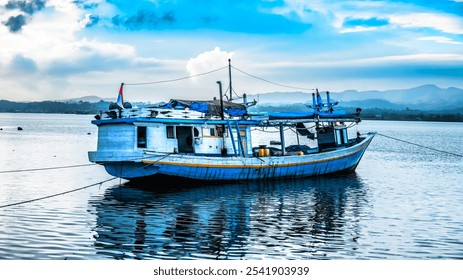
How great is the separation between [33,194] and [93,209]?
629 centimetres

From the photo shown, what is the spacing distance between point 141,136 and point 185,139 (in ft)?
11.2

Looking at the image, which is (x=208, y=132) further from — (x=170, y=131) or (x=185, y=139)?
(x=170, y=131)

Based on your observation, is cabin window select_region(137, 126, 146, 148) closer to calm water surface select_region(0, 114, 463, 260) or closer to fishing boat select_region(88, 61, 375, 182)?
fishing boat select_region(88, 61, 375, 182)

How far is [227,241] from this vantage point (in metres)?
20.6

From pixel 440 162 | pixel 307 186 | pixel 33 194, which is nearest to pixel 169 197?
pixel 33 194

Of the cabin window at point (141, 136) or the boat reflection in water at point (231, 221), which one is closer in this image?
the boat reflection in water at point (231, 221)

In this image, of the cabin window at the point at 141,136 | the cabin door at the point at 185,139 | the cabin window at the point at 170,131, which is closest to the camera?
the cabin window at the point at 141,136

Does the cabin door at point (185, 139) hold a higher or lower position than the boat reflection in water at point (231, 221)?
higher

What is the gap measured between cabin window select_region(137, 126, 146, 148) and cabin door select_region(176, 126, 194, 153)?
2736 mm

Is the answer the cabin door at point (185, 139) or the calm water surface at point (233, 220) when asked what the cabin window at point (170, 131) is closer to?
the cabin door at point (185, 139)

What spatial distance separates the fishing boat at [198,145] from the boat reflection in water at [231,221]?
3.43 feet

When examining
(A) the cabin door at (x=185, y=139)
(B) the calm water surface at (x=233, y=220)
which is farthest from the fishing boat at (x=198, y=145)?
(B) the calm water surface at (x=233, y=220)

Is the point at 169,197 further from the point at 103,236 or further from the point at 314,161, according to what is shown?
the point at 314,161

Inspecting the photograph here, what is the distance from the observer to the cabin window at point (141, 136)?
103 feet
